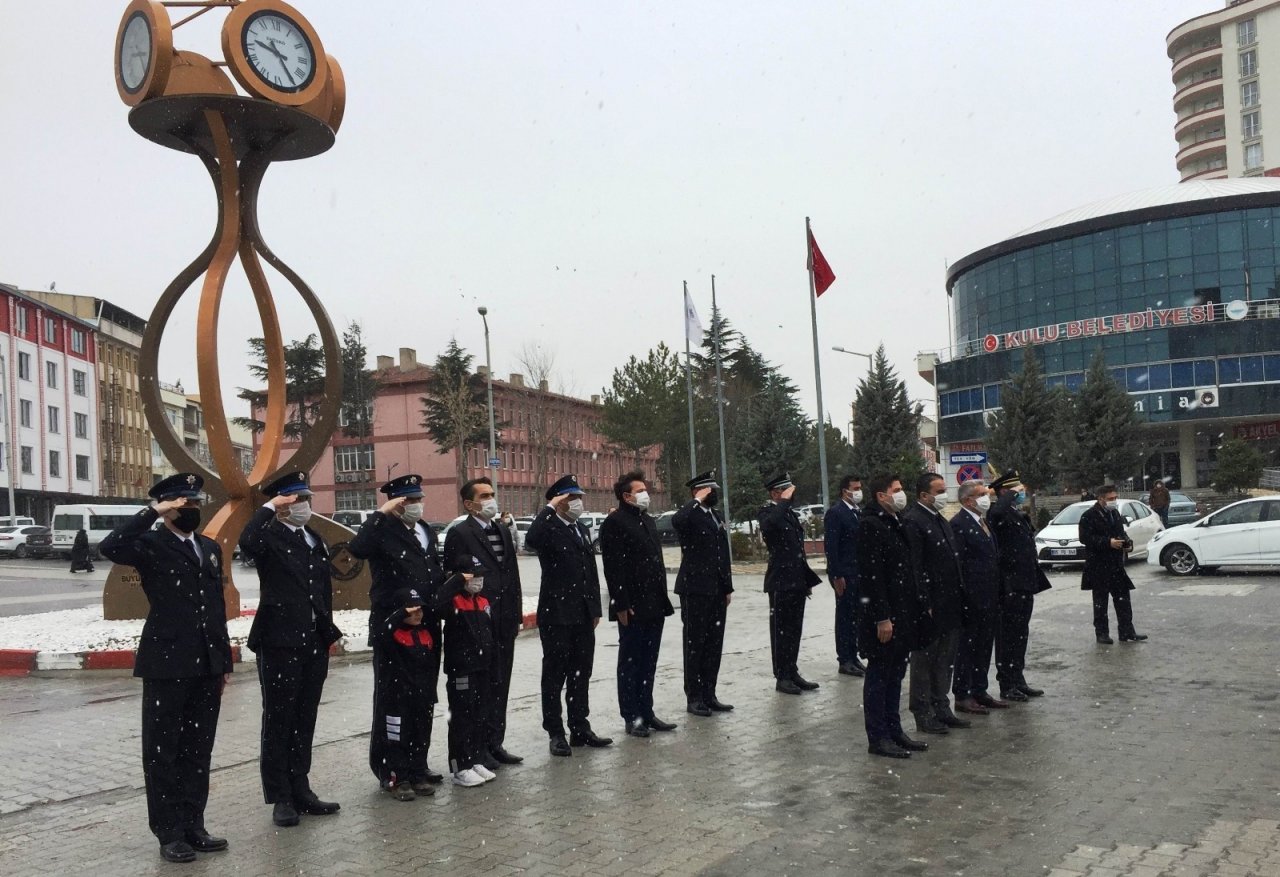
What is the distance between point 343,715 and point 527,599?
11977mm

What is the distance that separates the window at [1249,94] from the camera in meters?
86.5

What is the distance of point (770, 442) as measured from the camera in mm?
45344

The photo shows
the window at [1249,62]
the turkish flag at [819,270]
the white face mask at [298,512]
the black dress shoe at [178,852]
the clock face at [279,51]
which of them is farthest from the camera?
the window at [1249,62]

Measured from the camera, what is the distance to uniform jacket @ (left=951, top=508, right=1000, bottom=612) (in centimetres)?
922

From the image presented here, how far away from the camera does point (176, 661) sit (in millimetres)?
5875

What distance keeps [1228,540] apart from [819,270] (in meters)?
9.84

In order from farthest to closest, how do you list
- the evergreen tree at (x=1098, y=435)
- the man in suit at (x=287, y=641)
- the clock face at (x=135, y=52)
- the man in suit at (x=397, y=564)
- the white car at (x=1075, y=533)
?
the evergreen tree at (x=1098, y=435) → the white car at (x=1075, y=533) → the clock face at (x=135, y=52) → the man in suit at (x=397, y=564) → the man in suit at (x=287, y=641)

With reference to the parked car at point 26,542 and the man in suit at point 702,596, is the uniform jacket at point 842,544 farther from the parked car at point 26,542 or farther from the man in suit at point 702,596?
the parked car at point 26,542

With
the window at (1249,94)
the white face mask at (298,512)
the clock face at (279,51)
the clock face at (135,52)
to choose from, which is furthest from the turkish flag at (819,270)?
the window at (1249,94)

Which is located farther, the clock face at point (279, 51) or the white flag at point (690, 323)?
the white flag at point (690, 323)

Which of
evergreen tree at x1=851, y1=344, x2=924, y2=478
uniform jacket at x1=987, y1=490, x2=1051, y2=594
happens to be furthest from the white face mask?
evergreen tree at x1=851, y1=344, x2=924, y2=478

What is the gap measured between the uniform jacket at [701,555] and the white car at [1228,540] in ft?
51.0

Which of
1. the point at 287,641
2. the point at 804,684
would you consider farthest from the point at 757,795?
the point at 804,684

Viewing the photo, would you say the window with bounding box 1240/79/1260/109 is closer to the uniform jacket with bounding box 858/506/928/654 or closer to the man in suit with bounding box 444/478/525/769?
the uniform jacket with bounding box 858/506/928/654
